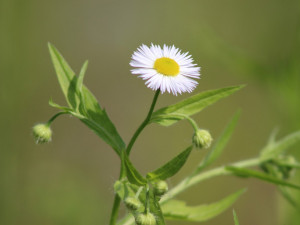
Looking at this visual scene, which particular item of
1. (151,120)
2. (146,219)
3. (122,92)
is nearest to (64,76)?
(151,120)

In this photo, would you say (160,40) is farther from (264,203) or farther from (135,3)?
(264,203)

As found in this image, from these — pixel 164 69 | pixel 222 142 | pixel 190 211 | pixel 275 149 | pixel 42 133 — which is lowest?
pixel 190 211

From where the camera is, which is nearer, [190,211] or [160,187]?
[160,187]

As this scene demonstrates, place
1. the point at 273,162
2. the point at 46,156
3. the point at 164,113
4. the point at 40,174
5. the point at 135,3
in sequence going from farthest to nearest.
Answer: the point at 135,3, the point at 46,156, the point at 40,174, the point at 273,162, the point at 164,113

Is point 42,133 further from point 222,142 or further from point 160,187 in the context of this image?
point 222,142

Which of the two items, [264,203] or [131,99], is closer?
[264,203]

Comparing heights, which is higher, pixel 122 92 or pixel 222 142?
pixel 222 142

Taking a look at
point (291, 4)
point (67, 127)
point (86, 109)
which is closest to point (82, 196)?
point (86, 109)

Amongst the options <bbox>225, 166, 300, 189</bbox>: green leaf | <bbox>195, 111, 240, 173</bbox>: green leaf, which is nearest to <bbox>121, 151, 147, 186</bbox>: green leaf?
<bbox>225, 166, 300, 189</bbox>: green leaf
